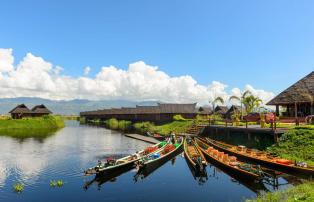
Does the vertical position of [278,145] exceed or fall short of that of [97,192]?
it exceeds it

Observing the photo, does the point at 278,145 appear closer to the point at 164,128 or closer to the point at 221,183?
the point at 221,183

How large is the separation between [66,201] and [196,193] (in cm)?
887

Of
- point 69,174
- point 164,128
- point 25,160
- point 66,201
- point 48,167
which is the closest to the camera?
point 66,201

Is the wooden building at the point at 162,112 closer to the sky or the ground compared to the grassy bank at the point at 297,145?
closer to the sky

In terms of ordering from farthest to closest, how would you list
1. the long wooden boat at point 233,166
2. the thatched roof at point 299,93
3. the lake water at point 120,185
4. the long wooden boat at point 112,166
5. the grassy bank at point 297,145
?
the thatched roof at point 299,93, the grassy bank at point 297,145, the long wooden boat at point 112,166, the long wooden boat at point 233,166, the lake water at point 120,185

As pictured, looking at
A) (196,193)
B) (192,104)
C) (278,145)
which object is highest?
(192,104)

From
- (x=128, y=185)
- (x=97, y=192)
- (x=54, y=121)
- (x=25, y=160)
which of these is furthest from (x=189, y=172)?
(x=54, y=121)

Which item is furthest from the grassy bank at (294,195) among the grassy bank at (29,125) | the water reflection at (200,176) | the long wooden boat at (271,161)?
the grassy bank at (29,125)

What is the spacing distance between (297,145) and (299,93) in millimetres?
16679

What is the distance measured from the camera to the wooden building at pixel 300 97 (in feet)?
127

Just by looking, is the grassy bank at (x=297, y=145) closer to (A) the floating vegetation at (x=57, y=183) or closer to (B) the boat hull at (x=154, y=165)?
(B) the boat hull at (x=154, y=165)

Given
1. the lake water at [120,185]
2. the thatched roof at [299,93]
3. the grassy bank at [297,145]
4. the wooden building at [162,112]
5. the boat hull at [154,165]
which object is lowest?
the lake water at [120,185]

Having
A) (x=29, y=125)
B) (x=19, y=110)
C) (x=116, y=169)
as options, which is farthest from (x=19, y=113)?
(x=116, y=169)

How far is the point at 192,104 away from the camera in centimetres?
8081
